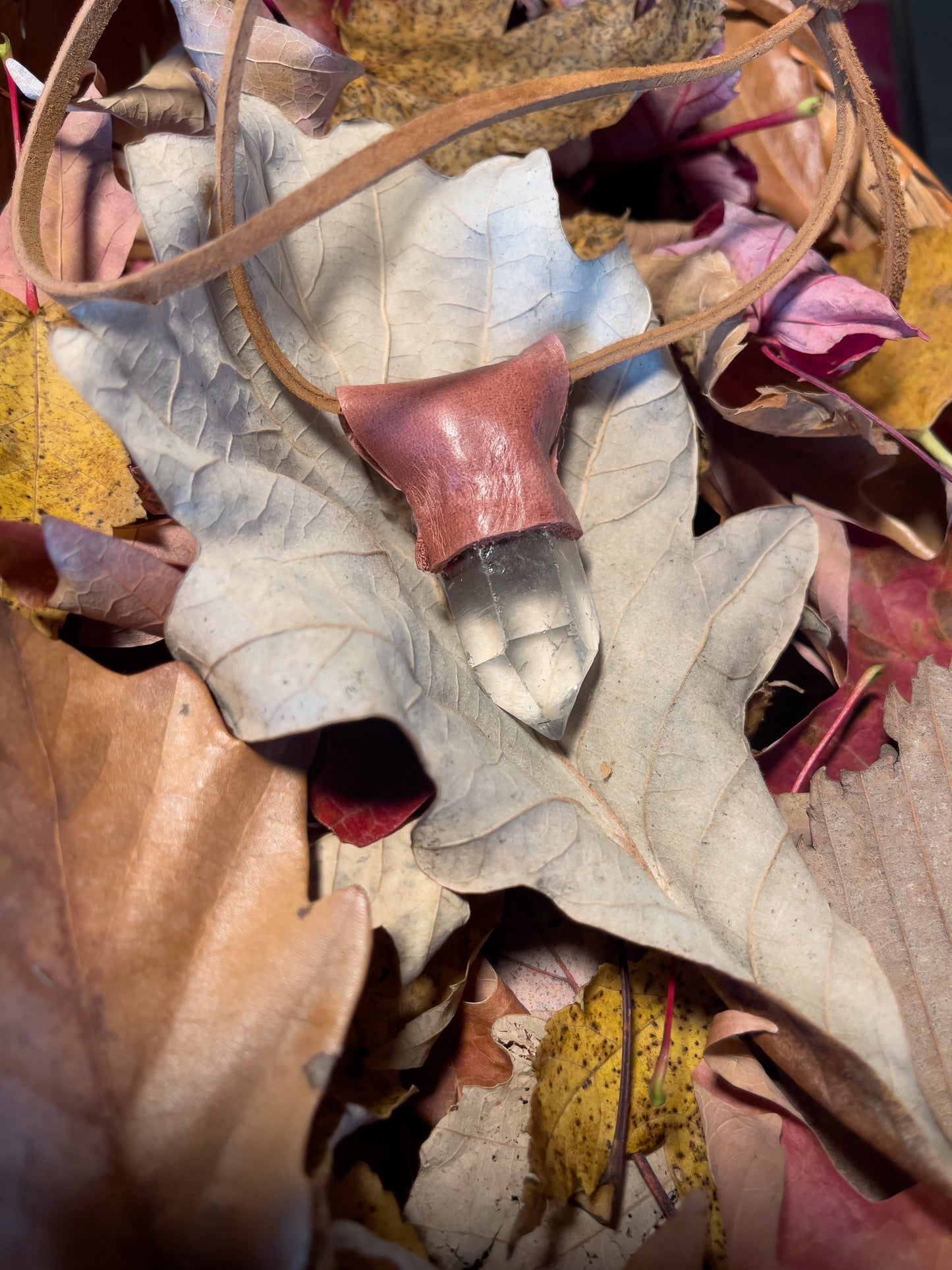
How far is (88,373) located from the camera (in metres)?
0.47

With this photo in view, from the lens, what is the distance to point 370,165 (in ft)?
1.70

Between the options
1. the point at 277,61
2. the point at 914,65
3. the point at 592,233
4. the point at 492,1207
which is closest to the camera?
the point at 492,1207

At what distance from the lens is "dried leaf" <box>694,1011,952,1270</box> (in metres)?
0.59

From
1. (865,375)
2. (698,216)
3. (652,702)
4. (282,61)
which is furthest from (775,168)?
(652,702)

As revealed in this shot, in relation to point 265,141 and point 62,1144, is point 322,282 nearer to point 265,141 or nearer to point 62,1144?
point 265,141

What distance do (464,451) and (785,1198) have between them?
0.54 m

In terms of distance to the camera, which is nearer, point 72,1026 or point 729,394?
point 72,1026

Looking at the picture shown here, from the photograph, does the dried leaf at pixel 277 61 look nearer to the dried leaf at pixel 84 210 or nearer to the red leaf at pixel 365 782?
the dried leaf at pixel 84 210

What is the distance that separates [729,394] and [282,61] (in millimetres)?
462

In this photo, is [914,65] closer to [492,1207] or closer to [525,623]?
[525,623]

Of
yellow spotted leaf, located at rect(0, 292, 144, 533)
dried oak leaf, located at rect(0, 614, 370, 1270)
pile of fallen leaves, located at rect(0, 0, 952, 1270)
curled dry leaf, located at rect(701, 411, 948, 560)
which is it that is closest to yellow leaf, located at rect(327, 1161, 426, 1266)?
pile of fallen leaves, located at rect(0, 0, 952, 1270)

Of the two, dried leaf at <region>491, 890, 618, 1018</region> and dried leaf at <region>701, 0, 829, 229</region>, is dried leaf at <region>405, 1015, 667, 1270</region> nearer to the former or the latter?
dried leaf at <region>491, 890, 618, 1018</region>

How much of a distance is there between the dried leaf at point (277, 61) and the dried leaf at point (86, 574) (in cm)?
37

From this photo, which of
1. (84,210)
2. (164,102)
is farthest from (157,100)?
(84,210)
